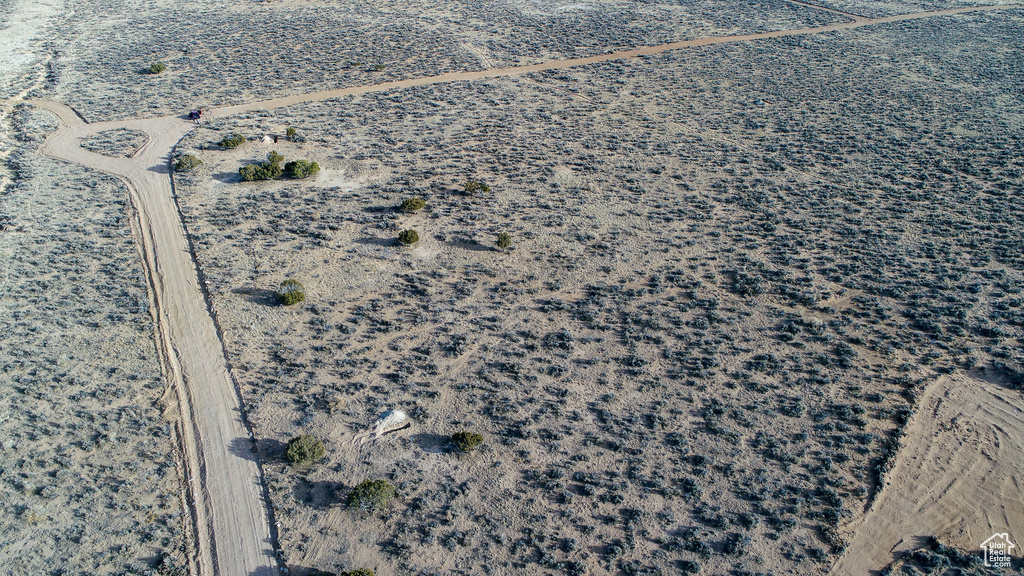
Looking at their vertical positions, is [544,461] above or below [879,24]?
below

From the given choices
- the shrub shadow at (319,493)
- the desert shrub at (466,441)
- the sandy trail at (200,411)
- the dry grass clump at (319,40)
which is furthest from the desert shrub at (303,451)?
the dry grass clump at (319,40)

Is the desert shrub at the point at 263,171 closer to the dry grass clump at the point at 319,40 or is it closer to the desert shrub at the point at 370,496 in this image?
the dry grass clump at the point at 319,40

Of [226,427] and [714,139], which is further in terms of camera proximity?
[714,139]

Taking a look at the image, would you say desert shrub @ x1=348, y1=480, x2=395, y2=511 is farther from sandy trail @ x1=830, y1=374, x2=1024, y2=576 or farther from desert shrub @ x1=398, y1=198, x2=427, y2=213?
desert shrub @ x1=398, y1=198, x2=427, y2=213

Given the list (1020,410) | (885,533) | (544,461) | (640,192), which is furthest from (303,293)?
(1020,410)

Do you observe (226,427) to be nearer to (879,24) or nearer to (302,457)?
(302,457)

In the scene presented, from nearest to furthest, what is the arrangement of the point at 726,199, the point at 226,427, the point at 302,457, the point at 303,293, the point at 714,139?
the point at 302,457 < the point at 226,427 < the point at 303,293 < the point at 726,199 < the point at 714,139

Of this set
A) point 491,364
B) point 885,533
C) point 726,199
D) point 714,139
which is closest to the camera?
point 885,533
